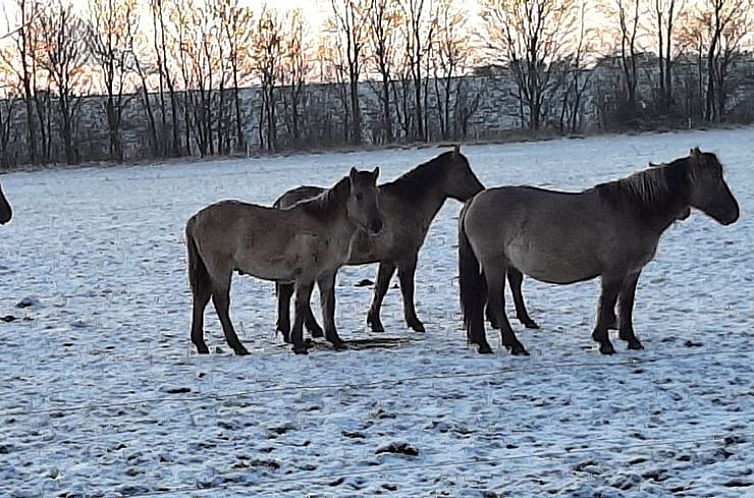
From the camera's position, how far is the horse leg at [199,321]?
7.62 m

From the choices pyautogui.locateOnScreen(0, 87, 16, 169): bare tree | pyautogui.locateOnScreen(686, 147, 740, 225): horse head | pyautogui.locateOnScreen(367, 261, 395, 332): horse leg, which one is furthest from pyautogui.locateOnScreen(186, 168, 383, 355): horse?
pyautogui.locateOnScreen(0, 87, 16, 169): bare tree

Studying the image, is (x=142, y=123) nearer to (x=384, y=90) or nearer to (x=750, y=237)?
(x=384, y=90)

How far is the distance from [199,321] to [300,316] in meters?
0.81

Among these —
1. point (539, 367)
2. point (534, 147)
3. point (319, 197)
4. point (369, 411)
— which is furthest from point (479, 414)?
point (534, 147)

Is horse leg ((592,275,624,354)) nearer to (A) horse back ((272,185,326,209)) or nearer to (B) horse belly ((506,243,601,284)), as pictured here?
(B) horse belly ((506,243,601,284))

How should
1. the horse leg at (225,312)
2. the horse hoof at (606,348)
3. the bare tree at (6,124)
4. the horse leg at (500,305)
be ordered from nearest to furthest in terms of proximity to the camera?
the horse hoof at (606,348) < the horse leg at (500,305) < the horse leg at (225,312) < the bare tree at (6,124)

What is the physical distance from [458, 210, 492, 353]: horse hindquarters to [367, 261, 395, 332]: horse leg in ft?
3.27

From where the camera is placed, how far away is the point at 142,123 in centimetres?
5266

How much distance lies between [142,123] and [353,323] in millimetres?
46171

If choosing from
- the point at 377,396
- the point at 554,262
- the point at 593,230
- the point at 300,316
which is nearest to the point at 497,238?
the point at 554,262

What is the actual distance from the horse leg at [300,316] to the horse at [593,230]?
49.3 inches

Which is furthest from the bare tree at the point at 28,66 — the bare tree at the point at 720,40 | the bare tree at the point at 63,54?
the bare tree at the point at 720,40

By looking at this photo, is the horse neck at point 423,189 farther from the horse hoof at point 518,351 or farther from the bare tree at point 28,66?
the bare tree at point 28,66

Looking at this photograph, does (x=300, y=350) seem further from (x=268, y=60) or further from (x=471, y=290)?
(x=268, y=60)
